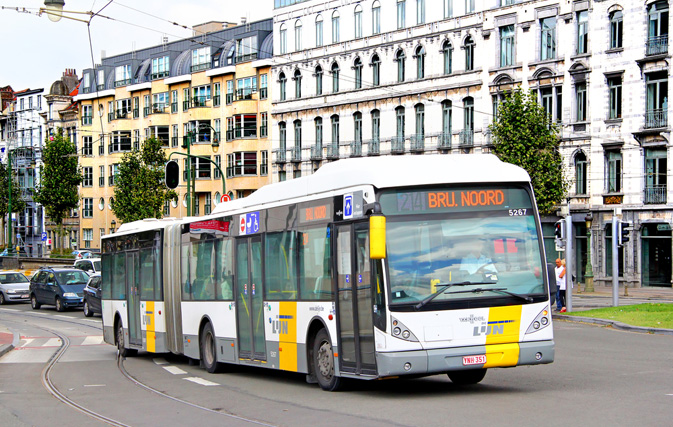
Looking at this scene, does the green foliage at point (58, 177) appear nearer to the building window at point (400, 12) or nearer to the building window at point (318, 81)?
the building window at point (318, 81)

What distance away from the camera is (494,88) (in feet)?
181

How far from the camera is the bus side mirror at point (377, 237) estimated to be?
11.5 metres

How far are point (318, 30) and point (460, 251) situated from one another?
2199 inches

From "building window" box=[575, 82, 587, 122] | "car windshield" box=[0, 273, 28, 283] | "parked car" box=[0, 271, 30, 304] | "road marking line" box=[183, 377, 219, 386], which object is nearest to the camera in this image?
"road marking line" box=[183, 377, 219, 386]

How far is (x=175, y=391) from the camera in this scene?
50.3ft

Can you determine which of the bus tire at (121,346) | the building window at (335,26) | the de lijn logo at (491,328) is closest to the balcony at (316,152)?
the building window at (335,26)

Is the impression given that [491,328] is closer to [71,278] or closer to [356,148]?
[71,278]

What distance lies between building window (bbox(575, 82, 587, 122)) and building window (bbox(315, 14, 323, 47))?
809 inches

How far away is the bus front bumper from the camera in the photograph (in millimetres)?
12188

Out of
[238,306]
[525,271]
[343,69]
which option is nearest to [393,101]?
[343,69]

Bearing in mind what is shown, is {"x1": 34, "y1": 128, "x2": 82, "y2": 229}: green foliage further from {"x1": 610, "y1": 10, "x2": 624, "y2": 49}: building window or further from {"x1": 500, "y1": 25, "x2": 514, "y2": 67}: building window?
{"x1": 610, "y1": 10, "x2": 624, "y2": 49}: building window

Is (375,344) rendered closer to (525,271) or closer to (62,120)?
(525,271)

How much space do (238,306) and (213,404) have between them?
3667 mm

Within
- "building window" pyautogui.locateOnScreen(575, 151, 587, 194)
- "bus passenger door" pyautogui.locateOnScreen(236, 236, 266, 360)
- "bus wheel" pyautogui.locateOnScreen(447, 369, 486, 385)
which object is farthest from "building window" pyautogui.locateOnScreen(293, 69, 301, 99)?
"bus wheel" pyautogui.locateOnScreen(447, 369, 486, 385)
